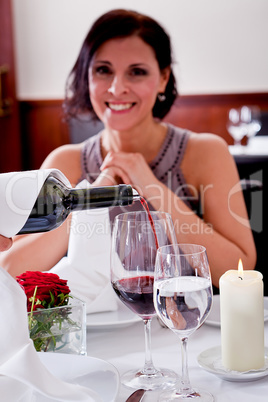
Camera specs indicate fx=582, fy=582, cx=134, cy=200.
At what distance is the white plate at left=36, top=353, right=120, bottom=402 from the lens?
0.74m

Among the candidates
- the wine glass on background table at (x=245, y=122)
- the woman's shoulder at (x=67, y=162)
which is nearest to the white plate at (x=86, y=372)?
the woman's shoulder at (x=67, y=162)

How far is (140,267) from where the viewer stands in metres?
0.86

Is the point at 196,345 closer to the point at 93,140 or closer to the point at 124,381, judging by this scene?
the point at 124,381

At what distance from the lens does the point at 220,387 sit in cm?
81

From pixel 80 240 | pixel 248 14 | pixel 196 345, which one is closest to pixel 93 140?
pixel 80 240

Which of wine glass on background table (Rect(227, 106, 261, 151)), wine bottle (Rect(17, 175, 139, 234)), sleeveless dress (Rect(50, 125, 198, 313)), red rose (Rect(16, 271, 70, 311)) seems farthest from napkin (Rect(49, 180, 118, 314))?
wine glass on background table (Rect(227, 106, 261, 151))

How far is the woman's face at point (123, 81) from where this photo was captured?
6.30 ft

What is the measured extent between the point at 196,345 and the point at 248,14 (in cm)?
416

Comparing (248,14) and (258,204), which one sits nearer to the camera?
(258,204)

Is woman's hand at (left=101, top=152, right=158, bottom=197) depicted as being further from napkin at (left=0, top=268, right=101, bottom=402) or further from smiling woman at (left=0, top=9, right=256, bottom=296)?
napkin at (left=0, top=268, right=101, bottom=402)

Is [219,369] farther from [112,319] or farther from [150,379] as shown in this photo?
[112,319]

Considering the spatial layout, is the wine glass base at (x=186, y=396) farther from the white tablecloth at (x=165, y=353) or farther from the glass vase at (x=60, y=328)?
the glass vase at (x=60, y=328)

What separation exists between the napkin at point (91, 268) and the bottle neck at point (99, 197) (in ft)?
0.95

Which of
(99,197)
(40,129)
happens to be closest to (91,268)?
(99,197)
